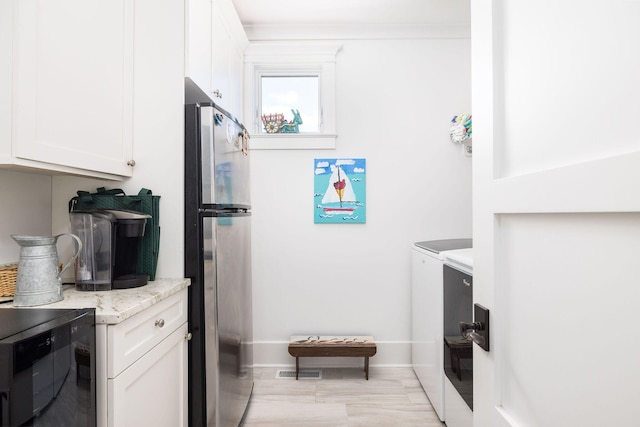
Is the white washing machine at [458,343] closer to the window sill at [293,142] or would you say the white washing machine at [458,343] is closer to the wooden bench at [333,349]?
the wooden bench at [333,349]

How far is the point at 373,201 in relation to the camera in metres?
2.72

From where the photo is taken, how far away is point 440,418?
6.45 ft

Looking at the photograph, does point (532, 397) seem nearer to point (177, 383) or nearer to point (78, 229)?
point (177, 383)

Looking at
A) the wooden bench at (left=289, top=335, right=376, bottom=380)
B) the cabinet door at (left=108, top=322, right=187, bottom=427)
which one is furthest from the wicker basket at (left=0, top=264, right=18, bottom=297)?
the wooden bench at (left=289, top=335, right=376, bottom=380)

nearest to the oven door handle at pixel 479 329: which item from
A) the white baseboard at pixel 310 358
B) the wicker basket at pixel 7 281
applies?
the wicker basket at pixel 7 281

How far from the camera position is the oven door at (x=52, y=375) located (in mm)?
731

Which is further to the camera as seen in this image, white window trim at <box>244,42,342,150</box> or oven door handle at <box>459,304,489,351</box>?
white window trim at <box>244,42,342,150</box>

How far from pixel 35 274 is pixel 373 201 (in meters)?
→ 2.10

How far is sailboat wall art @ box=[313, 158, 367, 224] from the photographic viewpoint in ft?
8.87

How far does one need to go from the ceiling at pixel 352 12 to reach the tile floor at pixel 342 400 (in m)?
2.65

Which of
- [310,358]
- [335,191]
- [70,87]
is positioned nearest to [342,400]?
[310,358]

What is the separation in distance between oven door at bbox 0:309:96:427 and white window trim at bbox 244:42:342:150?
1.92 m

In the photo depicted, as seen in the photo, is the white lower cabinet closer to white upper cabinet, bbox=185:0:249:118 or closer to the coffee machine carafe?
the coffee machine carafe

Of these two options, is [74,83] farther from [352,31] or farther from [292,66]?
[352,31]
